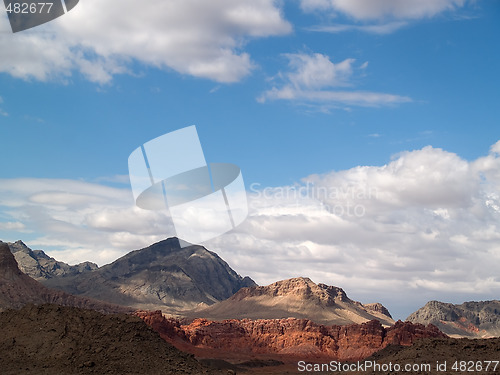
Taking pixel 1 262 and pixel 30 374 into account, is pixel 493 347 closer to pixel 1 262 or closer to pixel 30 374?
pixel 30 374

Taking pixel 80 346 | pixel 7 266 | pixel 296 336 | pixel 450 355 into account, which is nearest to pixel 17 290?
pixel 7 266

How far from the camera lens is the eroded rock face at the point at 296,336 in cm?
14612

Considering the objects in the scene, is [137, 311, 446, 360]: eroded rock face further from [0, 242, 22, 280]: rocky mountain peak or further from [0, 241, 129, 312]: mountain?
[0, 242, 22, 280]: rocky mountain peak

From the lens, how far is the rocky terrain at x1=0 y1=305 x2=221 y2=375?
55.2 metres

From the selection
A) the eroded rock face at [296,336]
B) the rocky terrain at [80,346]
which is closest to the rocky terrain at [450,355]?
the rocky terrain at [80,346]

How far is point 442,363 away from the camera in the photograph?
48.6 meters

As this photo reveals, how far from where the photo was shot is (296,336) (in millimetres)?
158250

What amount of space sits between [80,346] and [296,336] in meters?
108

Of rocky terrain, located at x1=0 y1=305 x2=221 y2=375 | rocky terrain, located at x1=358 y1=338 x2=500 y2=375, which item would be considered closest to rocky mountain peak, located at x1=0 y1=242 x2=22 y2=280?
rocky terrain, located at x1=0 y1=305 x2=221 y2=375

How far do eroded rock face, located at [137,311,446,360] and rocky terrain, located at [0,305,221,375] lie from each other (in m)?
71.9

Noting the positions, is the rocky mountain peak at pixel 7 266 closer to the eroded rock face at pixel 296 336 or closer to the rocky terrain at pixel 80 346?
the eroded rock face at pixel 296 336

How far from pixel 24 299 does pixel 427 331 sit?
111 m

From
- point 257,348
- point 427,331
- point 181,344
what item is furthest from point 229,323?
point 427,331

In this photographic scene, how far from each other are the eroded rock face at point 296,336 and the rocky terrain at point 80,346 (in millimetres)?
71873
